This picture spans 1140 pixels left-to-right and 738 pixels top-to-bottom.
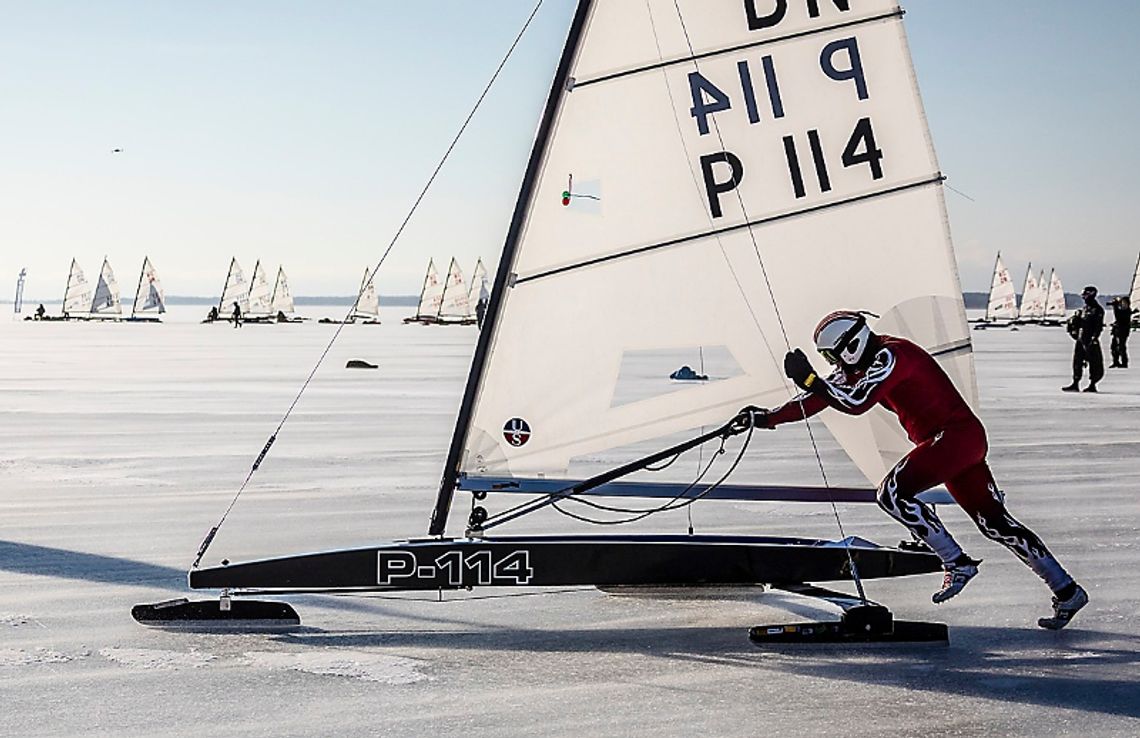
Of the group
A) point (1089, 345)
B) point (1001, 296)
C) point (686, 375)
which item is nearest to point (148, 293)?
point (1001, 296)

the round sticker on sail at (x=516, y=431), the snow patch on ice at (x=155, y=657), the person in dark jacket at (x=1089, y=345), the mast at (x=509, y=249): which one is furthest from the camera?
the person in dark jacket at (x=1089, y=345)

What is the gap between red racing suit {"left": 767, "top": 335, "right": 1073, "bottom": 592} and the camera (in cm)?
591

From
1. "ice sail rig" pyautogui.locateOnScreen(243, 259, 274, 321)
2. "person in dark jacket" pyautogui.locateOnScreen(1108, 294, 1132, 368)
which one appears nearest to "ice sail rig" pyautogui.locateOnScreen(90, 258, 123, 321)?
"ice sail rig" pyautogui.locateOnScreen(243, 259, 274, 321)

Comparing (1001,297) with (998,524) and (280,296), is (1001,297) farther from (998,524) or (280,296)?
(998,524)

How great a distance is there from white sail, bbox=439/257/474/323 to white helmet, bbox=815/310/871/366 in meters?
75.3

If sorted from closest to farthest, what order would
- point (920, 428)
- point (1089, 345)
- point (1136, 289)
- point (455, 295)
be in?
point (920, 428), point (1089, 345), point (1136, 289), point (455, 295)

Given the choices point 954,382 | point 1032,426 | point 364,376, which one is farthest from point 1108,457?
point 364,376

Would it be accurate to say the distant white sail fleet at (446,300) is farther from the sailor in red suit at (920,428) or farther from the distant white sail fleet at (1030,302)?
the sailor in red suit at (920,428)

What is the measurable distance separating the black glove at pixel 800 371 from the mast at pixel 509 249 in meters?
1.16

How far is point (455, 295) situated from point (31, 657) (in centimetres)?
7601

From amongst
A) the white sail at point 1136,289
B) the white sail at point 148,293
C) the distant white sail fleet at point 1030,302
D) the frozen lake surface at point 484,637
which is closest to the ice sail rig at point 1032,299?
the distant white sail fleet at point 1030,302

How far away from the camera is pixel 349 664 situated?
536 cm

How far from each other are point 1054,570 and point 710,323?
168 centimetres

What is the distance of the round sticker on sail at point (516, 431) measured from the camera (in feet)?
20.6
